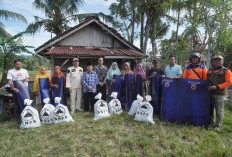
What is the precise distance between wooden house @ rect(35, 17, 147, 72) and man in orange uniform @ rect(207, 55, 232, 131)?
4756 millimetres

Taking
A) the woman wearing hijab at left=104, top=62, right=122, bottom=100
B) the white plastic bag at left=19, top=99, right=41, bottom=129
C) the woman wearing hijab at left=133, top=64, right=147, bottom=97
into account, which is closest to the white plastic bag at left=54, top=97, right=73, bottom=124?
the white plastic bag at left=19, top=99, right=41, bottom=129

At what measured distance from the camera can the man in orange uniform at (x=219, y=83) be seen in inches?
123

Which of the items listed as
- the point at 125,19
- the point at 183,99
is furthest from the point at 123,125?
the point at 125,19

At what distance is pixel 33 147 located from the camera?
9.20 feet

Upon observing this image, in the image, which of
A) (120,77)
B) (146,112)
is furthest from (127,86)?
(146,112)

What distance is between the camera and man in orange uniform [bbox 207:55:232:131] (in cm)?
312

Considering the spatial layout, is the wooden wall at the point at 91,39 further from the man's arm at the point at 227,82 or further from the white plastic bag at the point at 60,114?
the man's arm at the point at 227,82

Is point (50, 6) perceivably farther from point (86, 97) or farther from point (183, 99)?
point (183, 99)

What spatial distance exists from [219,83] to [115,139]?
9.10 ft

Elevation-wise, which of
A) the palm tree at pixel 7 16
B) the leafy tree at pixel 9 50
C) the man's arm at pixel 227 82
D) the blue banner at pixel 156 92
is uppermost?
the palm tree at pixel 7 16

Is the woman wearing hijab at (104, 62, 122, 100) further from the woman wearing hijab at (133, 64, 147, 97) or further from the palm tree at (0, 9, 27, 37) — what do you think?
the palm tree at (0, 9, 27, 37)

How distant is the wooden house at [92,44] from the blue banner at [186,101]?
168 inches

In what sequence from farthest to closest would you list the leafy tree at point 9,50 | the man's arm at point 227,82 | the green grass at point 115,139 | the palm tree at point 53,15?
the palm tree at point 53,15 → the leafy tree at point 9,50 → the man's arm at point 227,82 → the green grass at point 115,139

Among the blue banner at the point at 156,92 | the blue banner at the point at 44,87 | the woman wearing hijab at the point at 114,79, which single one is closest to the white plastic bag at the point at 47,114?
the blue banner at the point at 44,87
